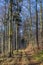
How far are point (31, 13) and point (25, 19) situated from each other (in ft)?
5.81

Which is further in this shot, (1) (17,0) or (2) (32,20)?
(2) (32,20)

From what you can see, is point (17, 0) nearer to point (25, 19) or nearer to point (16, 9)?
point (16, 9)

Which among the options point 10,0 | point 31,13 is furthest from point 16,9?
point 31,13

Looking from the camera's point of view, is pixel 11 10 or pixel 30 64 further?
pixel 11 10

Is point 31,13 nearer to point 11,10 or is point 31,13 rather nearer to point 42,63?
point 11,10

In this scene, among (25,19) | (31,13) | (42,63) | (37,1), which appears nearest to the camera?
(42,63)

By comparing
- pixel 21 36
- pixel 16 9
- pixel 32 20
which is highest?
pixel 16 9

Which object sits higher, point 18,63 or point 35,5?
point 35,5

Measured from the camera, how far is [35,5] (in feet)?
56.1

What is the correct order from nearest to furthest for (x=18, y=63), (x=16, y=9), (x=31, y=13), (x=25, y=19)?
(x=18, y=63)
(x=16, y=9)
(x=31, y=13)
(x=25, y=19)

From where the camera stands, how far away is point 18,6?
1483 centimetres

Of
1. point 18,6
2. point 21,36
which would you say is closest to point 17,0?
point 18,6

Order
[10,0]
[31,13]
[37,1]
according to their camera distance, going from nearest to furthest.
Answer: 1. [10,0]
2. [37,1]
3. [31,13]

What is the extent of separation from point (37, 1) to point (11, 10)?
4563 millimetres
